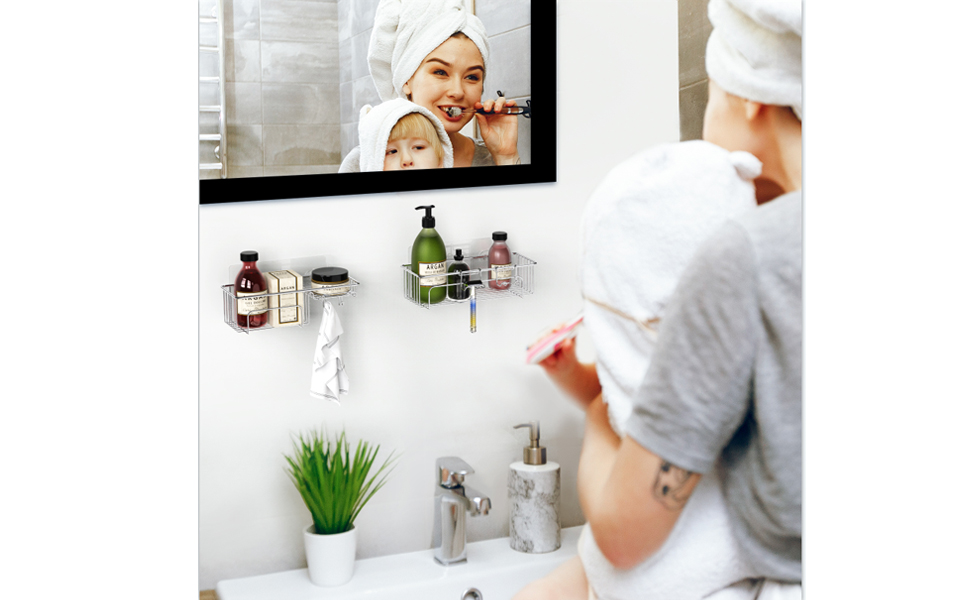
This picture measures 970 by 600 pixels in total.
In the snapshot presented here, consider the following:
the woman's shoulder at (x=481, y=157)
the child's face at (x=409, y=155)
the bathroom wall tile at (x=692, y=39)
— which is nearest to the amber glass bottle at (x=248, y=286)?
the child's face at (x=409, y=155)

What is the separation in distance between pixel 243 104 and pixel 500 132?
0.35 m

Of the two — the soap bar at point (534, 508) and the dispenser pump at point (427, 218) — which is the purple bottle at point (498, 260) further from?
the soap bar at point (534, 508)

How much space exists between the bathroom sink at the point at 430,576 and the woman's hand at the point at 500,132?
53 cm

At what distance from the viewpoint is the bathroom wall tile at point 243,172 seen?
1.12 metres

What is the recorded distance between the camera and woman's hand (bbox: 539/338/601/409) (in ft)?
3.88

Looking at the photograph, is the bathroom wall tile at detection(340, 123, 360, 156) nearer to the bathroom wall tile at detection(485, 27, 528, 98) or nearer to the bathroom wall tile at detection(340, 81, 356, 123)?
the bathroom wall tile at detection(340, 81, 356, 123)

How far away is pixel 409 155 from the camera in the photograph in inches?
46.4

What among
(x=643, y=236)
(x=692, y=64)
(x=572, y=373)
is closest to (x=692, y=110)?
(x=692, y=64)

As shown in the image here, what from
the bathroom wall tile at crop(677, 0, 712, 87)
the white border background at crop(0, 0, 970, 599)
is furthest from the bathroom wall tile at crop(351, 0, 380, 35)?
the bathroom wall tile at crop(677, 0, 712, 87)

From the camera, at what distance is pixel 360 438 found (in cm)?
119

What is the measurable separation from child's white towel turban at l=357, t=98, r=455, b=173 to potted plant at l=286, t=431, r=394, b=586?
0.38 meters
